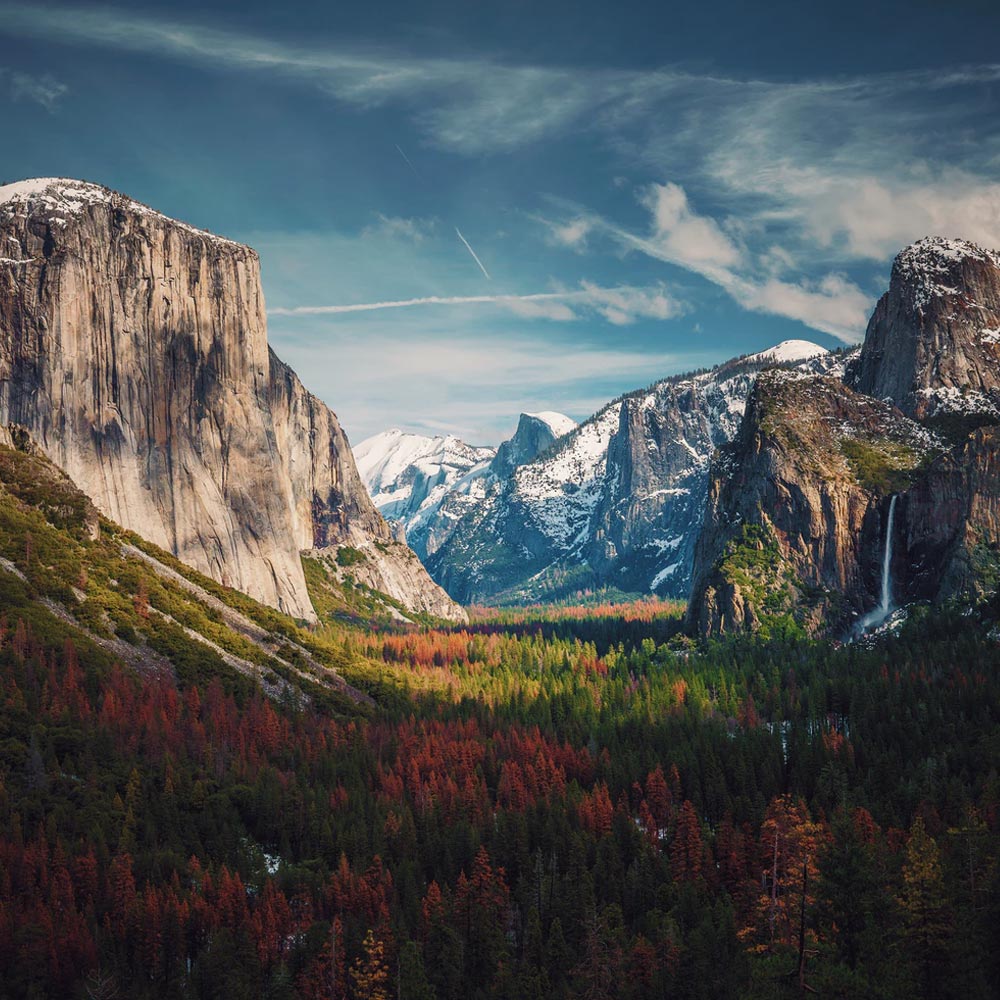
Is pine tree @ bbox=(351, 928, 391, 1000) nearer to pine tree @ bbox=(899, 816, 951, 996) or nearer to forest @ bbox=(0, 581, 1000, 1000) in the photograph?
forest @ bbox=(0, 581, 1000, 1000)

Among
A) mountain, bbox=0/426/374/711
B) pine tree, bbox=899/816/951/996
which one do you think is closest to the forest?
pine tree, bbox=899/816/951/996

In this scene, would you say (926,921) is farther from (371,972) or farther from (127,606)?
(127,606)

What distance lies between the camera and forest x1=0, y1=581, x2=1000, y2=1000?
68000 mm

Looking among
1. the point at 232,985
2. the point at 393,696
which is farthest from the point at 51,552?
the point at 232,985

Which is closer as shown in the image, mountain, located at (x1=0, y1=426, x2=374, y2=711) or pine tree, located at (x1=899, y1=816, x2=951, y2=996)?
pine tree, located at (x1=899, y1=816, x2=951, y2=996)

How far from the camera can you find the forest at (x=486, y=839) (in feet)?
223

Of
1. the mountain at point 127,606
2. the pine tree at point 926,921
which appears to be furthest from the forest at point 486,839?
the mountain at point 127,606

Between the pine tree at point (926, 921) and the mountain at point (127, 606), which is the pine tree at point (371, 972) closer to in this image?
the pine tree at point (926, 921)

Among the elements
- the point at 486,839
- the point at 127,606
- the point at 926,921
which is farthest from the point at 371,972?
the point at 127,606

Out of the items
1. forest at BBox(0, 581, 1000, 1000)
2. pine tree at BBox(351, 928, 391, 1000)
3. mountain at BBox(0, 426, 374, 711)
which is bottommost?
pine tree at BBox(351, 928, 391, 1000)

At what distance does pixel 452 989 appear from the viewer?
75.1 metres

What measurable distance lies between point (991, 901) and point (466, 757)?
81.2 m

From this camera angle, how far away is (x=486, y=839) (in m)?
104

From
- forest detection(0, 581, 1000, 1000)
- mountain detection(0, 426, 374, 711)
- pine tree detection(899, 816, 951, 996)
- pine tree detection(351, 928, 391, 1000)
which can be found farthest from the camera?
mountain detection(0, 426, 374, 711)
